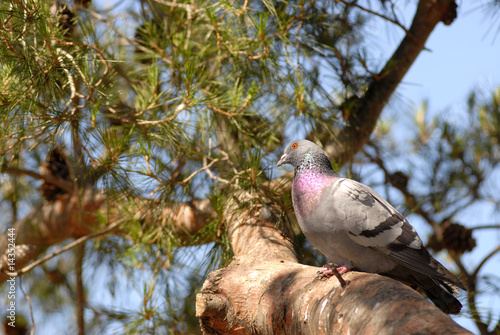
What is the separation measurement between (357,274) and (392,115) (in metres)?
2.94

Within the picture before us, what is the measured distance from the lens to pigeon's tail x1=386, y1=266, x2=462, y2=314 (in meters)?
1.61

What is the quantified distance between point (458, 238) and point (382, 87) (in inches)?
41.8

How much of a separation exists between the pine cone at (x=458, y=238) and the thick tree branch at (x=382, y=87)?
844mm

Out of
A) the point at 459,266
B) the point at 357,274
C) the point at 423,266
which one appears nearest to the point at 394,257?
the point at 423,266

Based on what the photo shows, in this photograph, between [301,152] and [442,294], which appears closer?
[442,294]

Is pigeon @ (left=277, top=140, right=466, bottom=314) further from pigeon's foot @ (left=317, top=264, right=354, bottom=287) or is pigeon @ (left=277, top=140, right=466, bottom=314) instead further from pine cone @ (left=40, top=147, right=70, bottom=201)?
pine cone @ (left=40, top=147, right=70, bottom=201)

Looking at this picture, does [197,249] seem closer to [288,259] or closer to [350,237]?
[288,259]

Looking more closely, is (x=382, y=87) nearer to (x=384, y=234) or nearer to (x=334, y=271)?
(x=384, y=234)

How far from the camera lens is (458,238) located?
9.09 feet

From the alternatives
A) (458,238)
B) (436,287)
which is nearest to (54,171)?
(436,287)

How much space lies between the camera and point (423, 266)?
157cm

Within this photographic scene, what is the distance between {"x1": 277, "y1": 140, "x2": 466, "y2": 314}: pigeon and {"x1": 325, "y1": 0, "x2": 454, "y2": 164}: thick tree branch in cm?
73

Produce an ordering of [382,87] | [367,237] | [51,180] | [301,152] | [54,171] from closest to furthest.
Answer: [367,237] < [301,152] < [382,87] < [51,180] < [54,171]

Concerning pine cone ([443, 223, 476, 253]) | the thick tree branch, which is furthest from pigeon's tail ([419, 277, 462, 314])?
pine cone ([443, 223, 476, 253])
